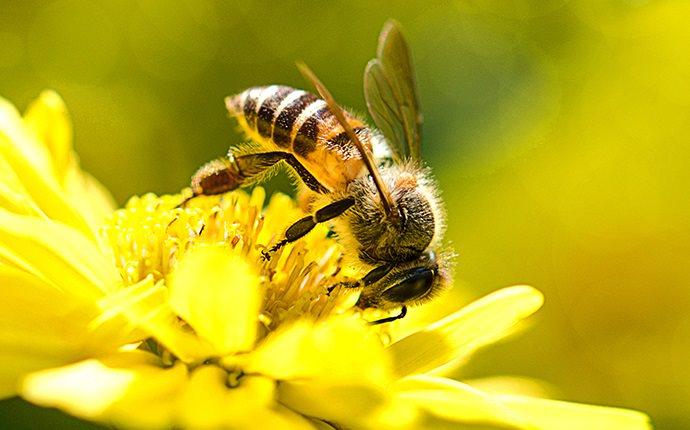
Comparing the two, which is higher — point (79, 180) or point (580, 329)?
point (79, 180)

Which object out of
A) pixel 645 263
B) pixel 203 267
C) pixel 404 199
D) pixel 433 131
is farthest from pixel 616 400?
pixel 203 267

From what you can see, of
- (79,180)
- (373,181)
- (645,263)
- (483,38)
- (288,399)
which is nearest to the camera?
(288,399)

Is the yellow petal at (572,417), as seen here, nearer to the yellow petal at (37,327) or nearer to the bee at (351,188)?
the bee at (351,188)

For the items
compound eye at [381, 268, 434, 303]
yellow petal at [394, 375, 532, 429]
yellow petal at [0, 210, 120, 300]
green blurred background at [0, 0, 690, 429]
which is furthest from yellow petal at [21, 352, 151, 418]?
green blurred background at [0, 0, 690, 429]

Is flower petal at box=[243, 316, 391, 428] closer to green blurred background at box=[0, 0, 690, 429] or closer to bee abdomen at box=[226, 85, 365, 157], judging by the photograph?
bee abdomen at box=[226, 85, 365, 157]

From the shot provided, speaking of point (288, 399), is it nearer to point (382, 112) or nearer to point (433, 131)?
point (382, 112)

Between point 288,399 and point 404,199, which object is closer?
point 288,399
